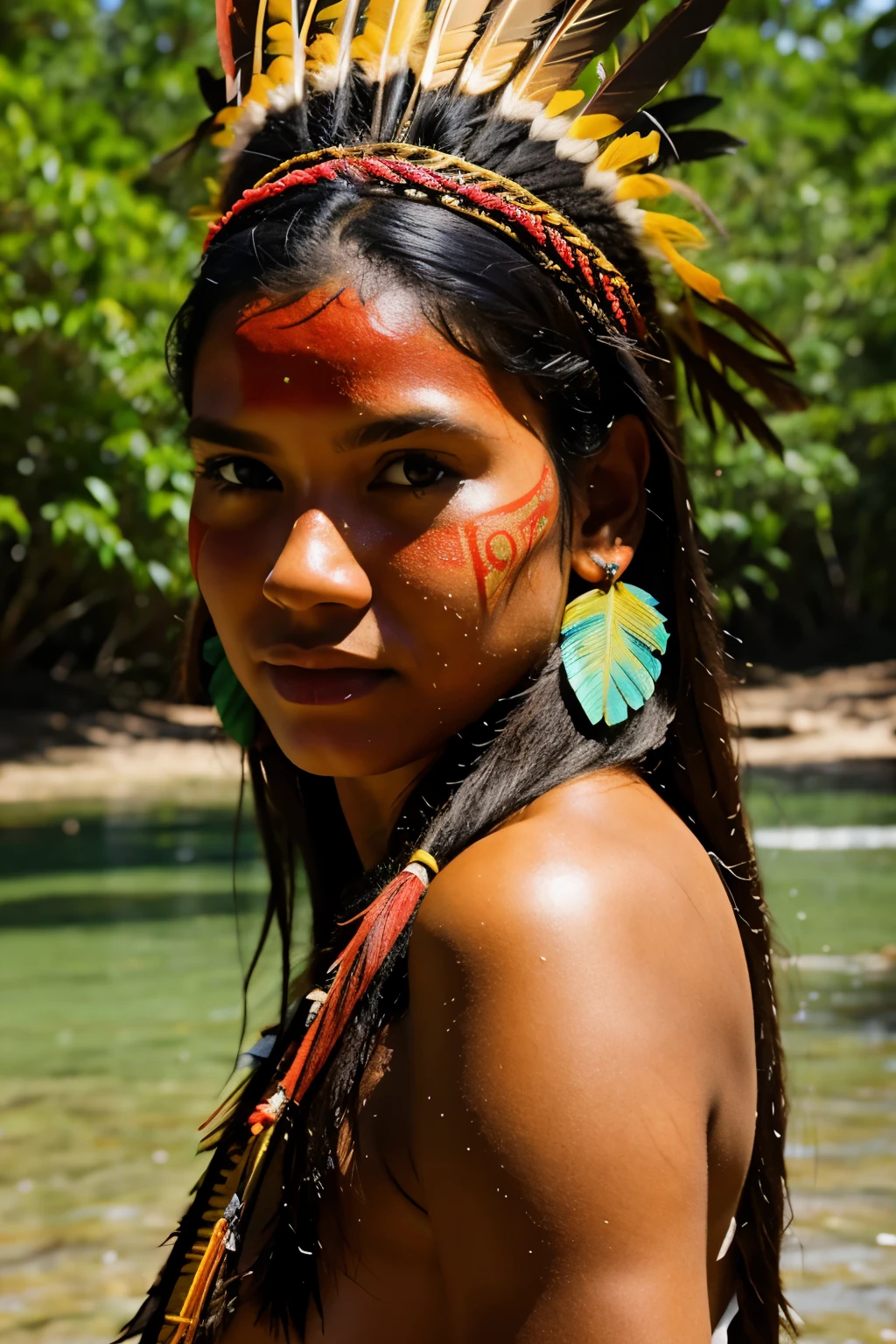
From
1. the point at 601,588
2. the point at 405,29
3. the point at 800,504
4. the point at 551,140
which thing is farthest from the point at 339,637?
the point at 800,504

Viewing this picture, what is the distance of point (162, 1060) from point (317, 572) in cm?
477

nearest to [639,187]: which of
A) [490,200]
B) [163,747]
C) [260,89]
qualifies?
[490,200]

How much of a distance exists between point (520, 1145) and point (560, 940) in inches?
6.0

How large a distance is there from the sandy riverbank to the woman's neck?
451 inches

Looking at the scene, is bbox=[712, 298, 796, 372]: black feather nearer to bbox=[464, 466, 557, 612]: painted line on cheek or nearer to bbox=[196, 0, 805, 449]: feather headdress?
bbox=[196, 0, 805, 449]: feather headdress

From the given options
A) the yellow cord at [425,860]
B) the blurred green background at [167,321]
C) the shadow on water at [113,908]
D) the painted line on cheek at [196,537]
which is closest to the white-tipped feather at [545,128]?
the painted line on cheek at [196,537]

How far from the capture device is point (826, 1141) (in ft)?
16.1

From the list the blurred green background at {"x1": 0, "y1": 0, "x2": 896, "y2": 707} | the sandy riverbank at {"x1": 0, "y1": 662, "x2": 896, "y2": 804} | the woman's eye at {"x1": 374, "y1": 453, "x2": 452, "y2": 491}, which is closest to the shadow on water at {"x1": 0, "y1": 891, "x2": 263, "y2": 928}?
the blurred green background at {"x1": 0, "y1": 0, "x2": 896, "y2": 707}

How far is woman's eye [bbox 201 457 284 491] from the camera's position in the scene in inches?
62.8

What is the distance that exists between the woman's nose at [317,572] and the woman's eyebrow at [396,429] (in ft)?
0.25

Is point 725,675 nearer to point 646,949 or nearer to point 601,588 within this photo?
point 601,588

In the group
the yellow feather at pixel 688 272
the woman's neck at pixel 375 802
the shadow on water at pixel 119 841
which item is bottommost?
the shadow on water at pixel 119 841

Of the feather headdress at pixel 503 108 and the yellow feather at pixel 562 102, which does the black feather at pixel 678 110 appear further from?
the yellow feather at pixel 562 102

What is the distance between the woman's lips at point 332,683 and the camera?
4.97ft
